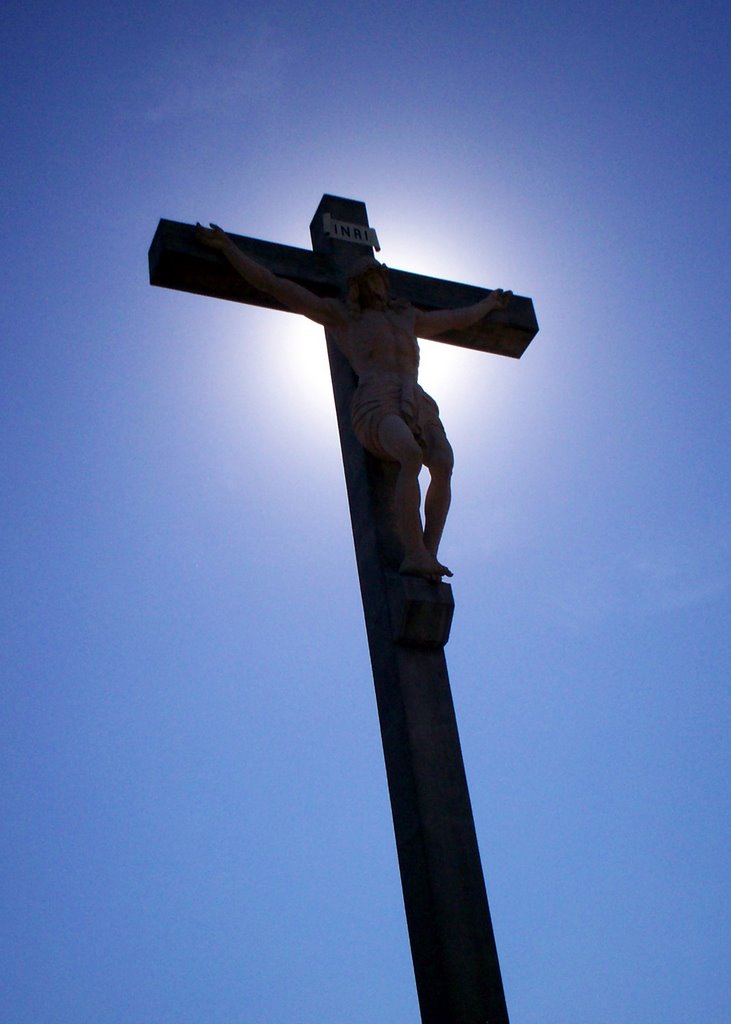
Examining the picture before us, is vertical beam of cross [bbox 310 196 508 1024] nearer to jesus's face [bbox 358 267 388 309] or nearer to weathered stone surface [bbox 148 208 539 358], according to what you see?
jesus's face [bbox 358 267 388 309]

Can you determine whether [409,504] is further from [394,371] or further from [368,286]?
[368,286]

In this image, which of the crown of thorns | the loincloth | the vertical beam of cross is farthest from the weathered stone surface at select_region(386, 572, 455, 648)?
the crown of thorns

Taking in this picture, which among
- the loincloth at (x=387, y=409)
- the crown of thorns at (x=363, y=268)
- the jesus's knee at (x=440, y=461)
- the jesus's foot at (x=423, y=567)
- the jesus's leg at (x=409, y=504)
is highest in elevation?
the crown of thorns at (x=363, y=268)

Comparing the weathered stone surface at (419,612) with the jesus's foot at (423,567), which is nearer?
the weathered stone surface at (419,612)

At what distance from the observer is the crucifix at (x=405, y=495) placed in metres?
4.33

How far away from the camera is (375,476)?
222 inches

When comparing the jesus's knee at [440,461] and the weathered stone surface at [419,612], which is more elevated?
the jesus's knee at [440,461]

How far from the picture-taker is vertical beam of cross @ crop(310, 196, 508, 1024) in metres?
4.20

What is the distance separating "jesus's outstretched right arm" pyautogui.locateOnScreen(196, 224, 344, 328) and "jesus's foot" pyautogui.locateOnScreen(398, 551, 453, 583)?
1.63 m

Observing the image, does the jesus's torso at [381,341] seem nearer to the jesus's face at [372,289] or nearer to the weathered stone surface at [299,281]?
the jesus's face at [372,289]

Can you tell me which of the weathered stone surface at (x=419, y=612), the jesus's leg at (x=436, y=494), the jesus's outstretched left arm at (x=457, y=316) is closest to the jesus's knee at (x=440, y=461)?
the jesus's leg at (x=436, y=494)

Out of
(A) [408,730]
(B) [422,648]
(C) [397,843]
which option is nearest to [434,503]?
(B) [422,648]

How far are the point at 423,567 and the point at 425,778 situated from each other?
101 cm

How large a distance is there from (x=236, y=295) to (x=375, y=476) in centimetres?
152
